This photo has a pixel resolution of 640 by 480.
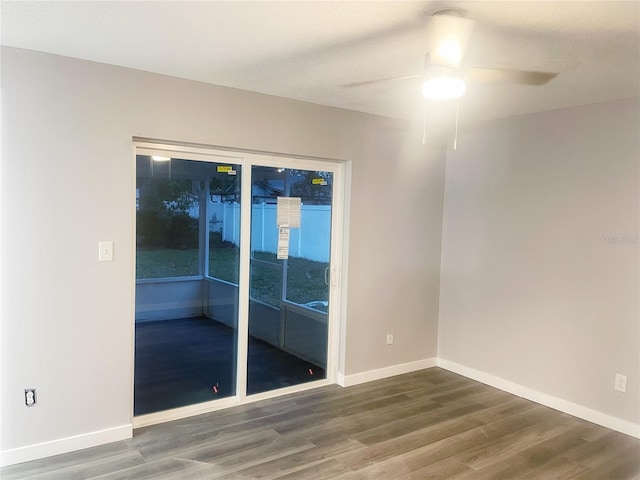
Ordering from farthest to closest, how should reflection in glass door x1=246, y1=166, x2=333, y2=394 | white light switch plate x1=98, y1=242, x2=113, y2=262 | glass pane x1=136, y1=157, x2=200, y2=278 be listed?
reflection in glass door x1=246, y1=166, x2=333, y2=394
glass pane x1=136, y1=157, x2=200, y2=278
white light switch plate x1=98, y1=242, x2=113, y2=262

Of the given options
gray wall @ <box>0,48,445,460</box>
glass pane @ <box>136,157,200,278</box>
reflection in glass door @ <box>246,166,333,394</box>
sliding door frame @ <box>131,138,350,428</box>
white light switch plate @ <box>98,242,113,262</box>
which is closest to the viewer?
gray wall @ <box>0,48,445,460</box>

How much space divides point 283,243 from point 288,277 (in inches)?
13.2

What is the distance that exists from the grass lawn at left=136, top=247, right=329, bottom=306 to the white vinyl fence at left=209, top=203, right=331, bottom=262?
78 mm

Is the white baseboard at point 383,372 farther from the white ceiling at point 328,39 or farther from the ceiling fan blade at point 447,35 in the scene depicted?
the ceiling fan blade at point 447,35

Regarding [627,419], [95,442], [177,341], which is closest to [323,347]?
[177,341]

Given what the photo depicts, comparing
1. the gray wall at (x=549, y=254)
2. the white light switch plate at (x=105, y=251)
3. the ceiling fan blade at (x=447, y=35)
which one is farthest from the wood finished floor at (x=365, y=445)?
the ceiling fan blade at (x=447, y=35)

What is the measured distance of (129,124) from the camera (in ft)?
10.1

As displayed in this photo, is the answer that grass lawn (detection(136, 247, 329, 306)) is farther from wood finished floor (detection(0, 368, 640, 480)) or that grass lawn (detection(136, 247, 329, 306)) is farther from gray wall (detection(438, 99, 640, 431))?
gray wall (detection(438, 99, 640, 431))

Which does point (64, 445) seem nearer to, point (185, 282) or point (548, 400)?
point (185, 282)

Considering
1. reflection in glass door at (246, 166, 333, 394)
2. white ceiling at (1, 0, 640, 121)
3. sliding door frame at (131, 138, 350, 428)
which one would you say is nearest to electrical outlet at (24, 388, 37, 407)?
sliding door frame at (131, 138, 350, 428)

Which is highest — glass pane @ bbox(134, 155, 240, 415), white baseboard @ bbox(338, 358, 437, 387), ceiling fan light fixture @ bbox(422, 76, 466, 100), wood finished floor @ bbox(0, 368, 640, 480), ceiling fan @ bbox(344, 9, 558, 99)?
ceiling fan @ bbox(344, 9, 558, 99)

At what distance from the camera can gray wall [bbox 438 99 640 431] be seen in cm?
348

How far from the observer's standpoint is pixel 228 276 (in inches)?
147

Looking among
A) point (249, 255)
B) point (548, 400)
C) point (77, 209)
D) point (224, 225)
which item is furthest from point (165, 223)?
point (548, 400)
